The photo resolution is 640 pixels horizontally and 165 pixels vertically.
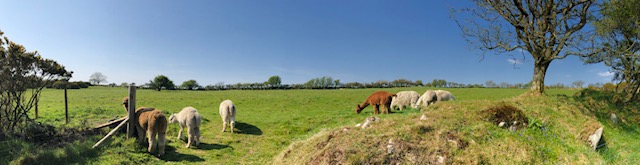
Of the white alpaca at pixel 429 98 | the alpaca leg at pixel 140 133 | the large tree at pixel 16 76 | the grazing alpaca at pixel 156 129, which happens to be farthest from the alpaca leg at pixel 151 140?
the white alpaca at pixel 429 98

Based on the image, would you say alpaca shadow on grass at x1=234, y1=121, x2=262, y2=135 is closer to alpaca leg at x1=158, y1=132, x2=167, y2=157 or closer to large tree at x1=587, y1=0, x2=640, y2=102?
alpaca leg at x1=158, y1=132, x2=167, y2=157

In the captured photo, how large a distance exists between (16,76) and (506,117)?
16.0 m

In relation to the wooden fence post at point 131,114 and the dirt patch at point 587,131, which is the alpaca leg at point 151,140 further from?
the dirt patch at point 587,131

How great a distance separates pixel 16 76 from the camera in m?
9.32

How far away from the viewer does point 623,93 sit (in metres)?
13.6

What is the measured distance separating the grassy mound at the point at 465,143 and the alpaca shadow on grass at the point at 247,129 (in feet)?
20.1

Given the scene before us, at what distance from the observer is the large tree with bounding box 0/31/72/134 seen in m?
9.00

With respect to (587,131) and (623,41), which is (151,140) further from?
(623,41)

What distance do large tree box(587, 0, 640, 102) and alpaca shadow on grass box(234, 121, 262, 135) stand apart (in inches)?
642

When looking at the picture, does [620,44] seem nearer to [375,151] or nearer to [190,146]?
Answer: [375,151]

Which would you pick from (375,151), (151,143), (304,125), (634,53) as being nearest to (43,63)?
(151,143)

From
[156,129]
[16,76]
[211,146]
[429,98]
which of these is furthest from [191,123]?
[429,98]

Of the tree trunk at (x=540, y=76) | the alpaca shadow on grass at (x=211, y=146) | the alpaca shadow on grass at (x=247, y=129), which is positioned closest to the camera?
the alpaca shadow on grass at (x=211, y=146)

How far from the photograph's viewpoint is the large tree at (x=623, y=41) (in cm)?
1234
